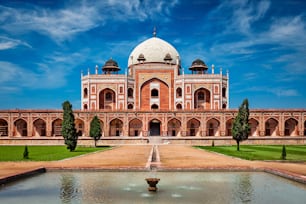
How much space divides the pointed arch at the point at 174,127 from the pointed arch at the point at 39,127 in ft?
41.8

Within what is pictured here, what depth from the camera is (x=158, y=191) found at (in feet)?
26.9

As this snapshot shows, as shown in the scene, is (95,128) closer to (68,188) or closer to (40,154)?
(40,154)

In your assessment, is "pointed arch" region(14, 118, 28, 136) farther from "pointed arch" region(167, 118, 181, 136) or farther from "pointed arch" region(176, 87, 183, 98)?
"pointed arch" region(176, 87, 183, 98)

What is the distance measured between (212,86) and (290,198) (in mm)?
32182

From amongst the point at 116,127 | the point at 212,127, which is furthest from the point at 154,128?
the point at 212,127

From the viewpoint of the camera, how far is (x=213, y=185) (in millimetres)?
8984

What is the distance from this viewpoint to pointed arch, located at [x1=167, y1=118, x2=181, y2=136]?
1398 inches

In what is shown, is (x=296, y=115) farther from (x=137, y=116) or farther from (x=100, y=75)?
(x=100, y=75)

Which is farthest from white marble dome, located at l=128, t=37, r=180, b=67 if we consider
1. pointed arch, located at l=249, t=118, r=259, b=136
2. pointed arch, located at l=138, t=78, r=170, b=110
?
pointed arch, located at l=249, t=118, r=259, b=136

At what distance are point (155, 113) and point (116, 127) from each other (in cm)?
450

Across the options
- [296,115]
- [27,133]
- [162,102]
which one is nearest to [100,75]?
[162,102]

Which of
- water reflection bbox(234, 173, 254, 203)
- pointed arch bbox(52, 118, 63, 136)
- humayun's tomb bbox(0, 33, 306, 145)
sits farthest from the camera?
pointed arch bbox(52, 118, 63, 136)

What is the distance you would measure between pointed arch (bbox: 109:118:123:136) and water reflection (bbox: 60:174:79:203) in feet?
82.6

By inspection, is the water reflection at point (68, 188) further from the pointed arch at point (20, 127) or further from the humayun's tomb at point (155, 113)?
the pointed arch at point (20, 127)
